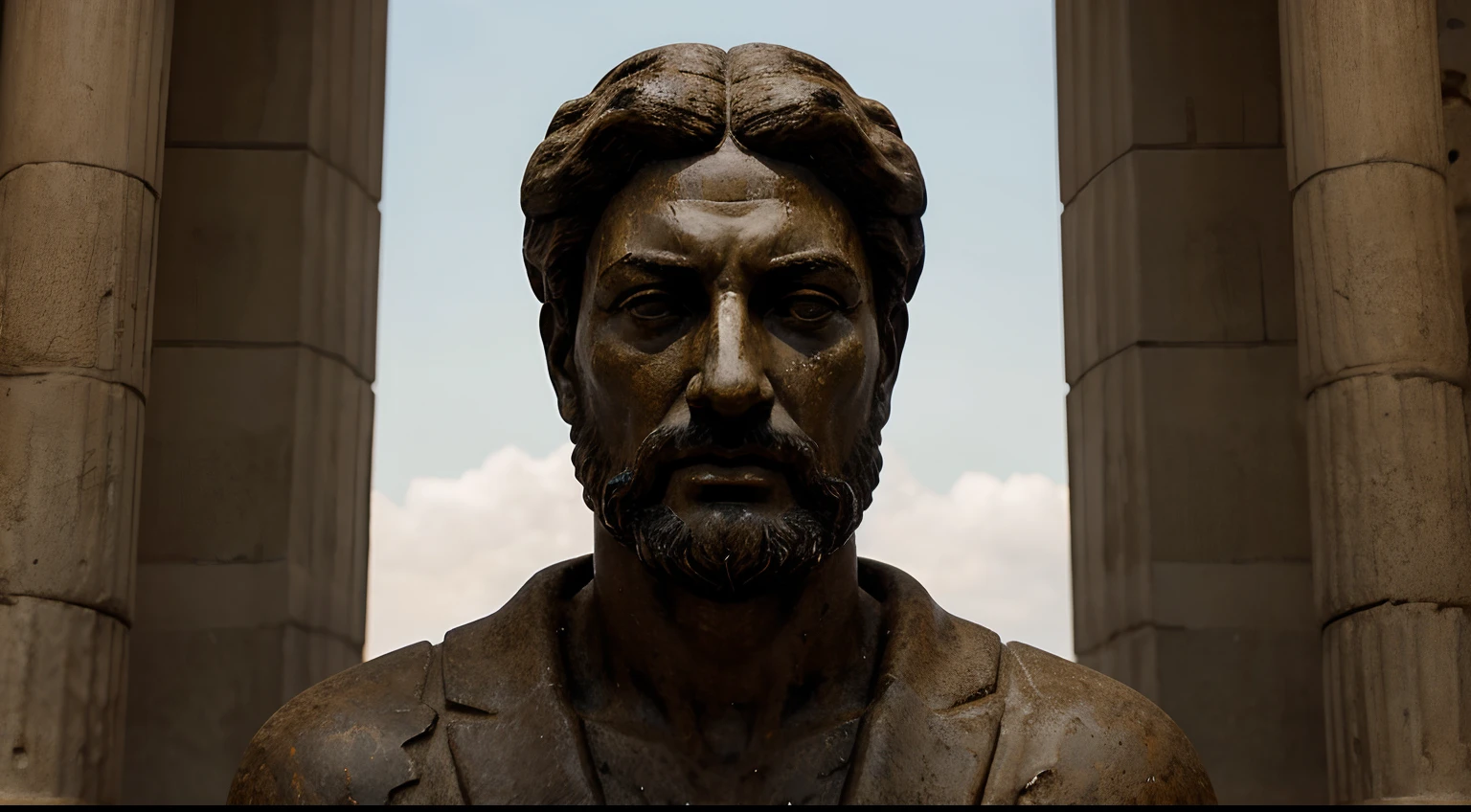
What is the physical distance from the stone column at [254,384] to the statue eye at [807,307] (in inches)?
327

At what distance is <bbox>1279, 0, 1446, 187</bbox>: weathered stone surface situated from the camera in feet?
33.5

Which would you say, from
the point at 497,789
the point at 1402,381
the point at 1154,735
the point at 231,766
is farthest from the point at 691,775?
the point at 231,766

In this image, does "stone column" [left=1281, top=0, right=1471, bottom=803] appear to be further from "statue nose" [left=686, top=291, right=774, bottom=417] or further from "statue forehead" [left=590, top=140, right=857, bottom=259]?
"statue nose" [left=686, top=291, right=774, bottom=417]

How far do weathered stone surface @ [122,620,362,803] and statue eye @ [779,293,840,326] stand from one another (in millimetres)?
8226

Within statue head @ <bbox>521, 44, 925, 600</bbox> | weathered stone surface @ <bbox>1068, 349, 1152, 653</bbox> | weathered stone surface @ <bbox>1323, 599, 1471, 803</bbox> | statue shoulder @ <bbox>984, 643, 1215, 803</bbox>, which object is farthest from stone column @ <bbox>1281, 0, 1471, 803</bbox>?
statue head @ <bbox>521, 44, 925, 600</bbox>

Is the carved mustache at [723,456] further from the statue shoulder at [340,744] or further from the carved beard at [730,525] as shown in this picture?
the statue shoulder at [340,744]

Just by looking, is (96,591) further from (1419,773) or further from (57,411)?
(1419,773)

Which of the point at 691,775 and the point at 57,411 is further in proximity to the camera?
the point at 57,411

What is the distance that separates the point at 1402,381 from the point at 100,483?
5.48 metres

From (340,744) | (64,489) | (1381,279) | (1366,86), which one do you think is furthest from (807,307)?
(1366,86)

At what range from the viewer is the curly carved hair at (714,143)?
13.2 ft

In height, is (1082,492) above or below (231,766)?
above

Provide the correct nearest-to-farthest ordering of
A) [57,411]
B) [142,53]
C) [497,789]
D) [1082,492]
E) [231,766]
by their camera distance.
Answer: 1. [497,789]
2. [57,411]
3. [142,53]
4. [231,766]
5. [1082,492]

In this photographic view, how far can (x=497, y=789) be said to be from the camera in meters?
3.89
